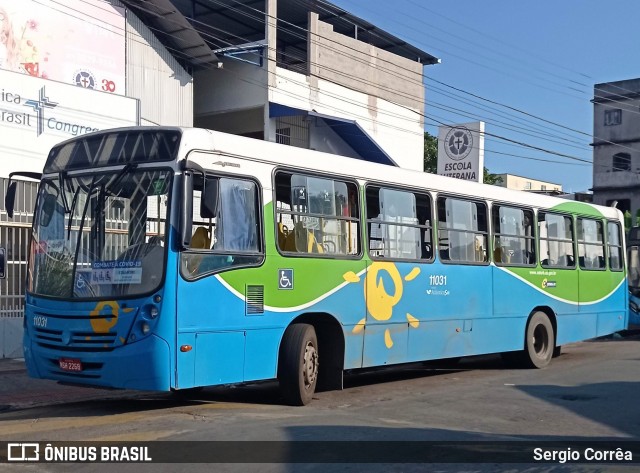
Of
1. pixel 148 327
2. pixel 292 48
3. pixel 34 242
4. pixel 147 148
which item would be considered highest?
pixel 292 48

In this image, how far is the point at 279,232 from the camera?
10.2 meters

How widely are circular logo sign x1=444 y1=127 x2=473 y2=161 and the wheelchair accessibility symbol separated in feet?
52.7

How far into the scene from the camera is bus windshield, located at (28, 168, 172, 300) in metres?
8.95

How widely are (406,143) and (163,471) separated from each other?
26451 mm

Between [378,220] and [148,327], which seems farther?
[378,220]

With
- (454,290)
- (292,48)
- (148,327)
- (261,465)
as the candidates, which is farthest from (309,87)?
(261,465)

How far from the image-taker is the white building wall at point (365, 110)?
86.6 feet

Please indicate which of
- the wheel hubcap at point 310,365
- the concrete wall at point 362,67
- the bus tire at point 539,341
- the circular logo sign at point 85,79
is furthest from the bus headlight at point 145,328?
the concrete wall at point 362,67

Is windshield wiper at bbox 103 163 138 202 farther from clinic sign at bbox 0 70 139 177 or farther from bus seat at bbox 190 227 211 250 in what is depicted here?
clinic sign at bbox 0 70 139 177

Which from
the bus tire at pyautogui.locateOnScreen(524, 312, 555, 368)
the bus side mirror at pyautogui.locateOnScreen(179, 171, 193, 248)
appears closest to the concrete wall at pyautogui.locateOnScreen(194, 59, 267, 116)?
the bus tire at pyautogui.locateOnScreen(524, 312, 555, 368)

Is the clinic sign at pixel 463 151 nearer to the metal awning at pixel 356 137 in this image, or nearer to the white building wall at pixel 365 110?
the metal awning at pixel 356 137

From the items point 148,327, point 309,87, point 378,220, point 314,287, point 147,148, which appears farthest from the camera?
point 309,87

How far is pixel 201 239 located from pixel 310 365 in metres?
2.35

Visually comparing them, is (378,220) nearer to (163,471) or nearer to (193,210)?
(193,210)
